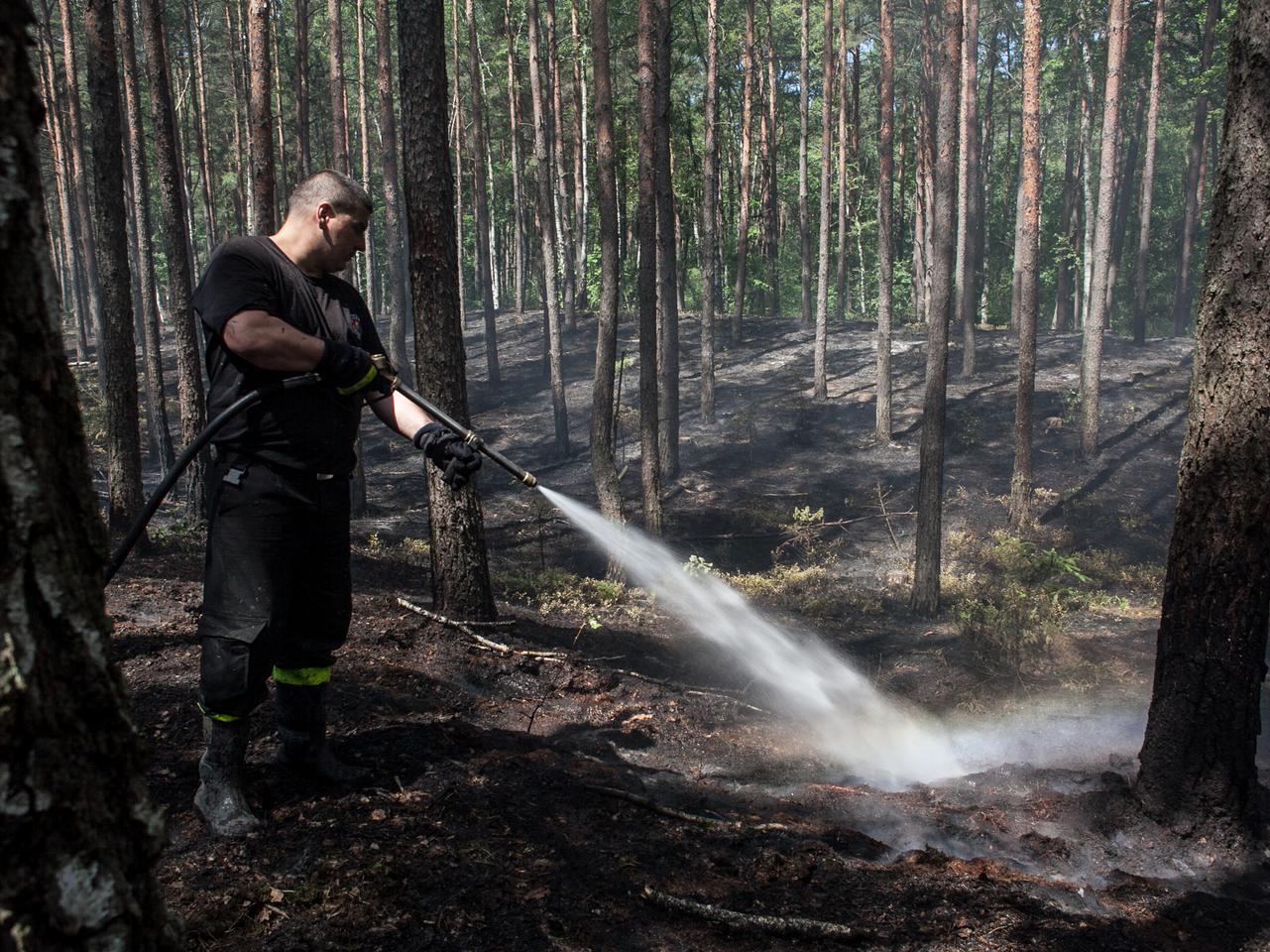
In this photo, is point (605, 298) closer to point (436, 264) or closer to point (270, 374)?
point (436, 264)

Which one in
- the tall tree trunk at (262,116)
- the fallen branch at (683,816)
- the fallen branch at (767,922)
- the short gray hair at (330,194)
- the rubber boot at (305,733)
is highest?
the tall tree trunk at (262,116)

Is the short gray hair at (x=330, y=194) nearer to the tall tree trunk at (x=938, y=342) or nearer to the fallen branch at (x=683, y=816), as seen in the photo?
the fallen branch at (x=683, y=816)

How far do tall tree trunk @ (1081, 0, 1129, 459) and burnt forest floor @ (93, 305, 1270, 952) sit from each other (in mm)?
A: 2993

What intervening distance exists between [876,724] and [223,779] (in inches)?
242

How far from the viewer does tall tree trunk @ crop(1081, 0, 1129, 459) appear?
1747 centimetres

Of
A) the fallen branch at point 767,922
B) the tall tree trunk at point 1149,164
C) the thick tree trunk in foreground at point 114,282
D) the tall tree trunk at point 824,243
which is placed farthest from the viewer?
the tall tree trunk at point 1149,164

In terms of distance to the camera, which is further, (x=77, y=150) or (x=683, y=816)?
(x=77, y=150)

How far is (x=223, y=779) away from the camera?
350cm

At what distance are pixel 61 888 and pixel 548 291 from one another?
2072 cm

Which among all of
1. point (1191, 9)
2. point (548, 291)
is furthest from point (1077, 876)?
point (1191, 9)

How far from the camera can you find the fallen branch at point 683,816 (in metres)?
4.32

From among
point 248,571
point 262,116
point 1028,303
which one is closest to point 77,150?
point 262,116

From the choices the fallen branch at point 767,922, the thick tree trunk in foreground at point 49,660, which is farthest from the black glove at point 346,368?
the fallen branch at point 767,922

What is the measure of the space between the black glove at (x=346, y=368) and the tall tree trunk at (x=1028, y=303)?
1491cm
